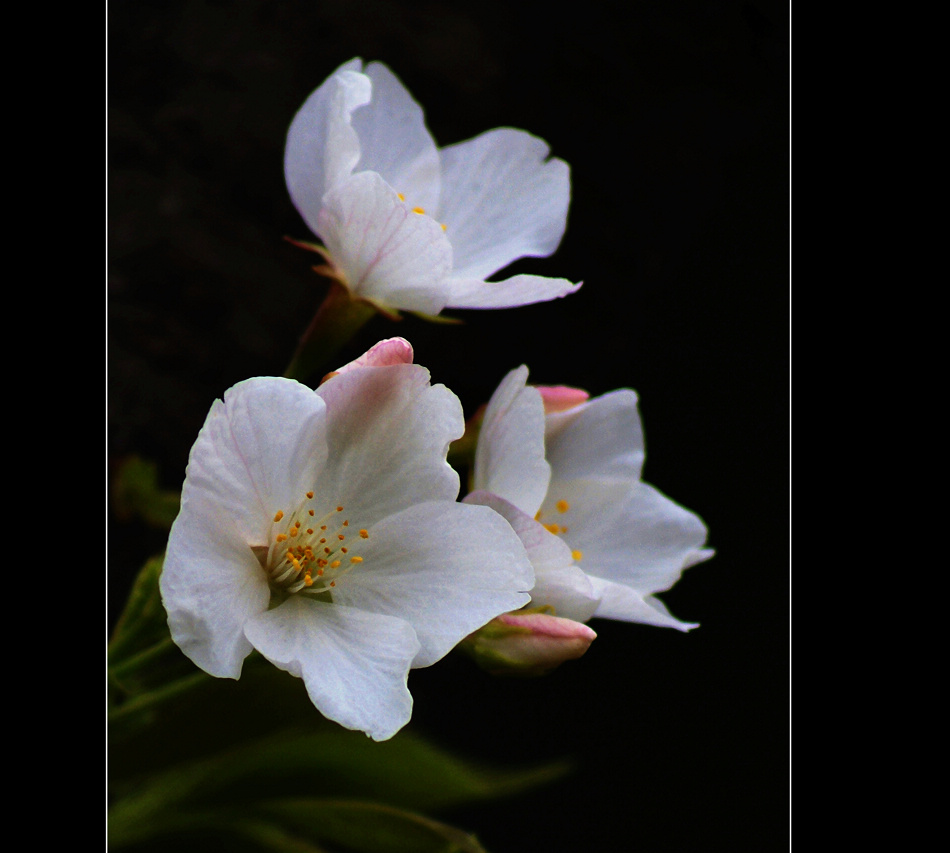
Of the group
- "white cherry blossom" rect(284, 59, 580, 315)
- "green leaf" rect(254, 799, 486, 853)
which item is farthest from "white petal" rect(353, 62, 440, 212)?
"green leaf" rect(254, 799, 486, 853)

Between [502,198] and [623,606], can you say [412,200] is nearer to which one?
[502,198]

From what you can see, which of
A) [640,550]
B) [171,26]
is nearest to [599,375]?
[640,550]

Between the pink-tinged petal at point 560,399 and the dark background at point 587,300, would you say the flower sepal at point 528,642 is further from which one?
the dark background at point 587,300

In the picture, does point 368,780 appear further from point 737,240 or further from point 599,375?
point 737,240

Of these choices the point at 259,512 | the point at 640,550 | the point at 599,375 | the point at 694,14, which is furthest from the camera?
the point at 599,375

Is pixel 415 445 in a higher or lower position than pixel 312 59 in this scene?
lower

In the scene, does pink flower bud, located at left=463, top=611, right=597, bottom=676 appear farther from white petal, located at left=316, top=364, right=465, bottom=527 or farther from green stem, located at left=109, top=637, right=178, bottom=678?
green stem, located at left=109, top=637, right=178, bottom=678
